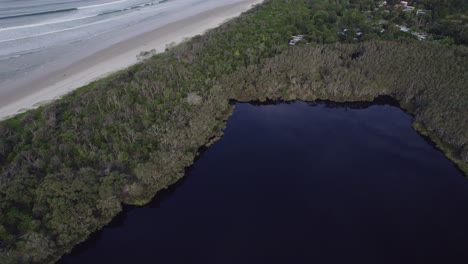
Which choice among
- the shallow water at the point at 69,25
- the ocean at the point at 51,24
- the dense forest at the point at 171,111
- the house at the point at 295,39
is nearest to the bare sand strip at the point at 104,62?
the shallow water at the point at 69,25

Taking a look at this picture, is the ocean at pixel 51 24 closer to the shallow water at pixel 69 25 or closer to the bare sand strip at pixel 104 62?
the shallow water at pixel 69 25

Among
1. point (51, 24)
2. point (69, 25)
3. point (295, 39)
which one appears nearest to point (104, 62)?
point (69, 25)

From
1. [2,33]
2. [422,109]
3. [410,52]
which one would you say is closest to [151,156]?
[422,109]

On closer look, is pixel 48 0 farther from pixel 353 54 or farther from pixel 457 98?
pixel 457 98

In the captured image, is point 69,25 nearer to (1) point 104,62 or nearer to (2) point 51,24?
(2) point 51,24

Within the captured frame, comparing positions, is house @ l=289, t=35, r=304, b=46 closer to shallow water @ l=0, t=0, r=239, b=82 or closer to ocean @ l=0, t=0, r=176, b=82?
shallow water @ l=0, t=0, r=239, b=82
